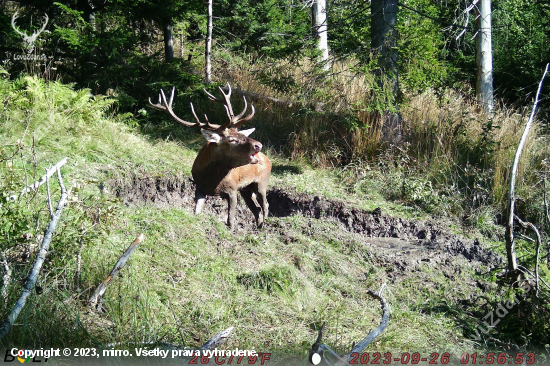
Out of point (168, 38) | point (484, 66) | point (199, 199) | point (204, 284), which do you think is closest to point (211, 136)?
point (199, 199)

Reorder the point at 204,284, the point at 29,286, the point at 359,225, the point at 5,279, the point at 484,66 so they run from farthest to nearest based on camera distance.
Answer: the point at 484,66
the point at 359,225
the point at 204,284
the point at 5,279
the point at 29,286

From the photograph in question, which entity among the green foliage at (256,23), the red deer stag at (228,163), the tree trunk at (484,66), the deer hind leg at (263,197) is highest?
the green foliage at (256,23)

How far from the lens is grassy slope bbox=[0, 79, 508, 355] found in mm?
4031

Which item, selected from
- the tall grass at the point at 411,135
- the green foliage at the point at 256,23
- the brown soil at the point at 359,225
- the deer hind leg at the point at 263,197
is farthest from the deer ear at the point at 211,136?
the green foliage at the point at 256,23

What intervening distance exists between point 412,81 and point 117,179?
5178 mm

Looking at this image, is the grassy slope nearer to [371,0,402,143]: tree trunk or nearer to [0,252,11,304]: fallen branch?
[0,252,11,304]: fallen branch

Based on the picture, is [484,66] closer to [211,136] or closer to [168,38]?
[168,38]

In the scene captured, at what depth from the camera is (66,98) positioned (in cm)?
860

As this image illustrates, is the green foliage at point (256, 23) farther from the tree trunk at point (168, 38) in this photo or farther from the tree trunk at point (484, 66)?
the tree trunk at point (484, 66)

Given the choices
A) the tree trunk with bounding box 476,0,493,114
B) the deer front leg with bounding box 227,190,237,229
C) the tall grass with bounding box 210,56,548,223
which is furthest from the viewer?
the tree trunk with bounding box 476,0,493,114

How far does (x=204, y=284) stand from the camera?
5.03 metres

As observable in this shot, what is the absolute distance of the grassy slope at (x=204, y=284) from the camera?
13.2 ft

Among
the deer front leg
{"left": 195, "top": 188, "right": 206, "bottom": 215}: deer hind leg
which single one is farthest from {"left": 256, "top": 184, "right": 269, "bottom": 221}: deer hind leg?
{"left": 195, "top": 188, "right": 206, "bottom": 215}: deer hind leg

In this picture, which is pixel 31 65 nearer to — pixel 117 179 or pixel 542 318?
pixel 117 179
